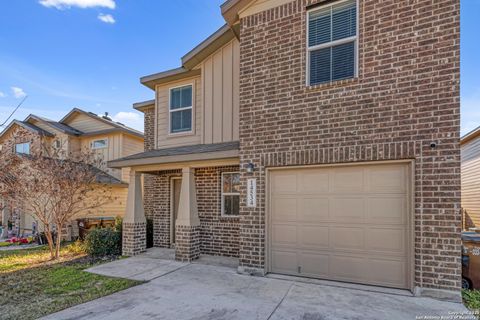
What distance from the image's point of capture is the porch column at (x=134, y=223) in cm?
884

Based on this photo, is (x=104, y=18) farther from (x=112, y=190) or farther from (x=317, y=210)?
(x=317, y=210)

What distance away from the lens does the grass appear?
5004 millimetres

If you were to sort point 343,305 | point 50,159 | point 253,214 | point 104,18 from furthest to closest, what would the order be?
point 104,18, point 50,159, point 253,214, point 343,305

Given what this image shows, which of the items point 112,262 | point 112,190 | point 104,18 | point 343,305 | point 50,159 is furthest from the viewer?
point 112,190

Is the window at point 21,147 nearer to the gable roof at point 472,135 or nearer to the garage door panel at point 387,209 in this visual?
the garage door panel at point 387,209

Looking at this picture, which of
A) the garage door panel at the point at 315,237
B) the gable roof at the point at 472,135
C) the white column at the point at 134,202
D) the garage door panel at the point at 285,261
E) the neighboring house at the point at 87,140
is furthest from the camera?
the neighboring house at the point at 87,140

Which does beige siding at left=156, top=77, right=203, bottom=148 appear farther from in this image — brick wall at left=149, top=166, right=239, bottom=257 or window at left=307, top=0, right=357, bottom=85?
window at left=307, top=0, right=357, bottom=85

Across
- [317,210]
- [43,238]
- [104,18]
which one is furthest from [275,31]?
[43,238]

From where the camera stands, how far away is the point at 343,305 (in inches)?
185

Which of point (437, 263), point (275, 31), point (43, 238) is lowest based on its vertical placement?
point (43, 238)

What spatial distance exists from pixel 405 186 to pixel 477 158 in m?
11.0

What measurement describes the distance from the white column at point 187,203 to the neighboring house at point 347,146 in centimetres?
4

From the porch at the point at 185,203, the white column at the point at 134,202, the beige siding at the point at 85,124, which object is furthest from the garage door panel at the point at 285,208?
the beige siding at the point at 85,124

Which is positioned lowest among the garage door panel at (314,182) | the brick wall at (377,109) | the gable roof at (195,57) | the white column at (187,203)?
the white column at (187,203)
